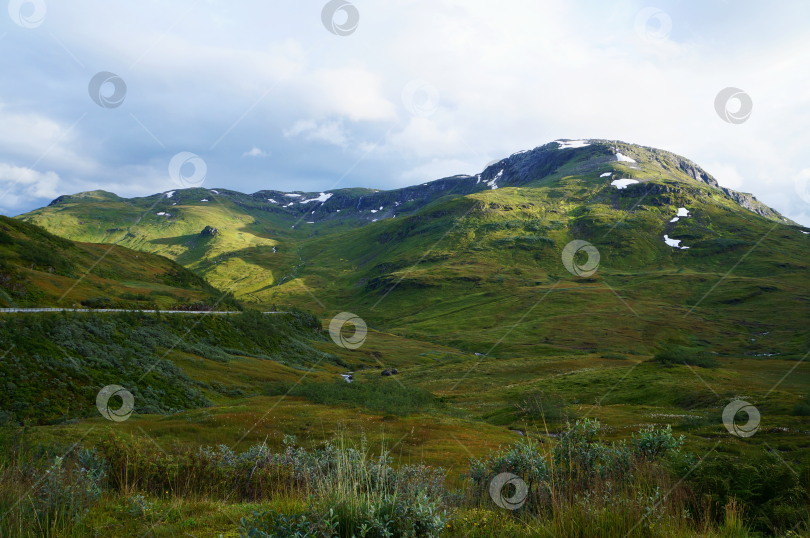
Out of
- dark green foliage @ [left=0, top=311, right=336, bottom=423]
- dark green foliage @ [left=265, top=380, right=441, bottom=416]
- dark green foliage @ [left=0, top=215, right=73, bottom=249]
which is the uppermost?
dark green foliage @ [left=0, top=215, right=73, bottom=249]

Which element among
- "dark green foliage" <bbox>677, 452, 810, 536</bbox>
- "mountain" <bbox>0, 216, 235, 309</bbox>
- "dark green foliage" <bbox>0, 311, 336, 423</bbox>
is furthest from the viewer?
"mountain" <bbox>0, 216, 235, 309</bbox>

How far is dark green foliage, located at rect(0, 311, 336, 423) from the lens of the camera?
2397cm

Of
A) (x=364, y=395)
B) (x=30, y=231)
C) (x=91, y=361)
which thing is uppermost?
(x=30, y=231)

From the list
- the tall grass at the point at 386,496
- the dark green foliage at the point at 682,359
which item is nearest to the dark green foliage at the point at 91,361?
the tall grass at the point at 386,496

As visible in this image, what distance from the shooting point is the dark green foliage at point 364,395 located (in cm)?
3641

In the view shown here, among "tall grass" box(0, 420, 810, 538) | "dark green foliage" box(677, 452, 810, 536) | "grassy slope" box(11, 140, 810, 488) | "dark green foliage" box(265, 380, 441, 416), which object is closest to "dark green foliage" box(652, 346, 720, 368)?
"grassy slope" box(11, 140, 810, 488)

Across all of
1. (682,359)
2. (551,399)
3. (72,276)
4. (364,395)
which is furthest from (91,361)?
(682,359)

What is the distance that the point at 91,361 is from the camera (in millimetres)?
30031

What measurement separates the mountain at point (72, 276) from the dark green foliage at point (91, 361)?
325 inches

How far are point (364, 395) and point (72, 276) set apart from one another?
155 feet

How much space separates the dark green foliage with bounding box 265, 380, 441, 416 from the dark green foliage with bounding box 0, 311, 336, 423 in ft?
27.0

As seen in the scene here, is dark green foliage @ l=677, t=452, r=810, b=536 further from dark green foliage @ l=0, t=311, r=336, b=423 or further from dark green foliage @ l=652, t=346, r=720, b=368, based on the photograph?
dark green foliage @ l=652, t=346, r=720, b=368

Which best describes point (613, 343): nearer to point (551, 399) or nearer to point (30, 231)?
point (551, 399)

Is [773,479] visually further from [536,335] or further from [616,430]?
[536,335]
